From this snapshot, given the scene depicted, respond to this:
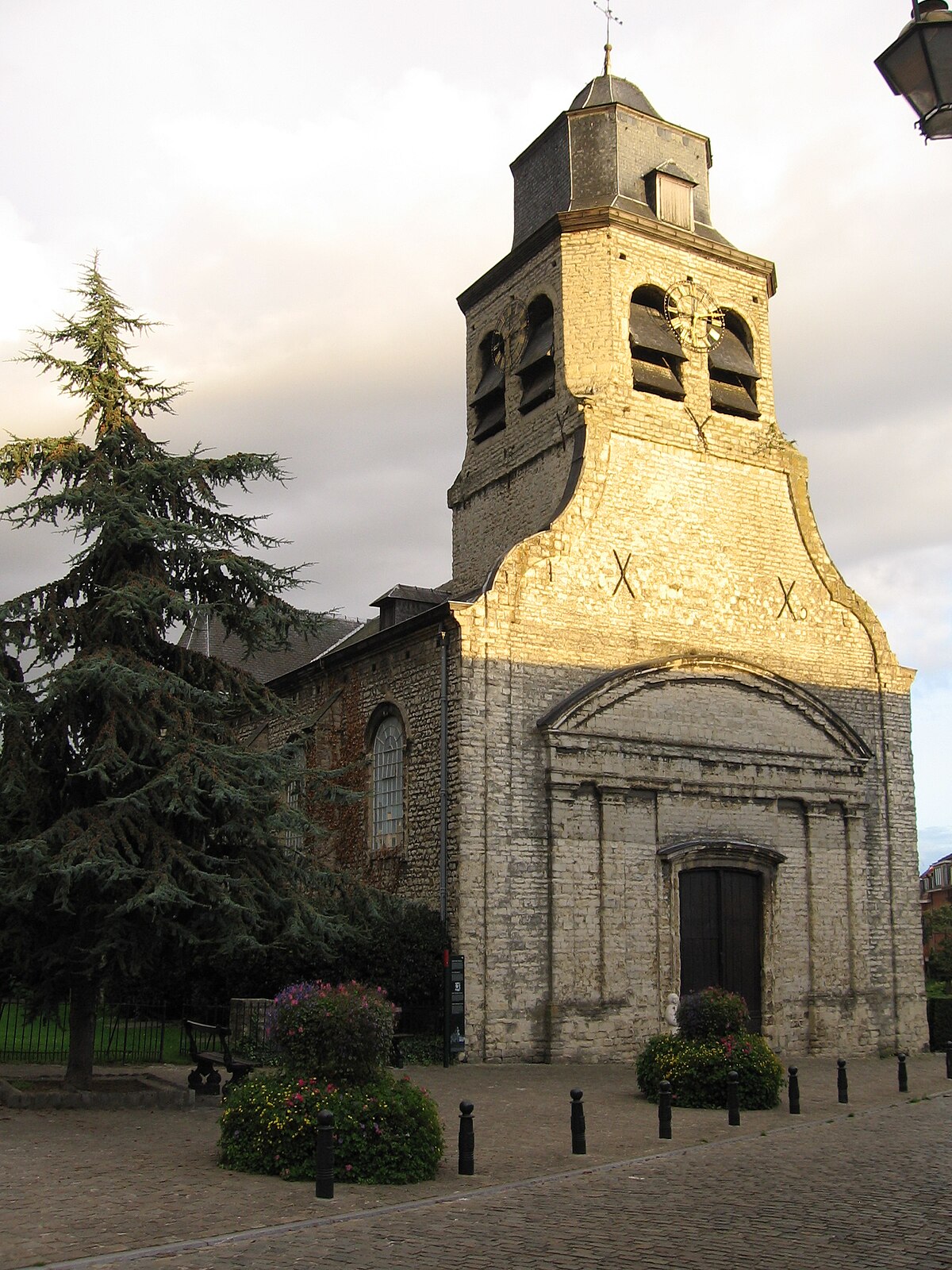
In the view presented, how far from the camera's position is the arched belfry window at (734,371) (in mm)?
24984

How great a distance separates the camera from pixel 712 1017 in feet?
46.9

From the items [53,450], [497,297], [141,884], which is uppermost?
[497,297]

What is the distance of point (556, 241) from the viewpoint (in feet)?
79.7

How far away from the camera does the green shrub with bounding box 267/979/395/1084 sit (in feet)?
33.8

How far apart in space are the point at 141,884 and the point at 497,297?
17.0 metres

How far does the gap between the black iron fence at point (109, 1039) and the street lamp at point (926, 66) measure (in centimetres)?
1541

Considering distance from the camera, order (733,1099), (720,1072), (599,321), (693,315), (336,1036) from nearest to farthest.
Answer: (336,1036) → (733,1099) → (720,1072) → (599,321) → (693,315)

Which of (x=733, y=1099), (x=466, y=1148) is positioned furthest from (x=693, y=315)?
(x=466, y=1148)

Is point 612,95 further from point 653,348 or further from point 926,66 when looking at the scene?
point 926,66

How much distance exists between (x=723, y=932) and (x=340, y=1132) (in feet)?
42.5

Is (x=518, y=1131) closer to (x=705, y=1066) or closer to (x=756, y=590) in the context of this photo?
(x=705, y=1066)

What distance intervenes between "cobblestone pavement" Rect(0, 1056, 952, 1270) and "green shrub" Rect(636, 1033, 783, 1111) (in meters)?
0.74

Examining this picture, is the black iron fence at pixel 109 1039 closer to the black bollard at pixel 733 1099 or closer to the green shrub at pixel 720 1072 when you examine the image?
the green shrub at pixel 720 1072

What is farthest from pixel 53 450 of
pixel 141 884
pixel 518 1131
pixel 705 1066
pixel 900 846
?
pixel 900 846
